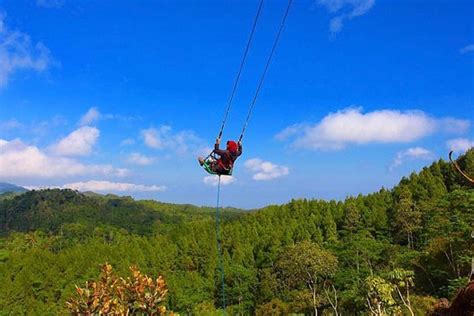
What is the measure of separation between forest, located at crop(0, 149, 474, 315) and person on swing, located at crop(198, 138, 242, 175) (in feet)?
55.5

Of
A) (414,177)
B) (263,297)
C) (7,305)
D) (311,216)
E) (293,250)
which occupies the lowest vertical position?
(7,305)

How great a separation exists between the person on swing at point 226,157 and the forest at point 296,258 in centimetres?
1690

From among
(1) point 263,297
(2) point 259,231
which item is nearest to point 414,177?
(2) point 259,231

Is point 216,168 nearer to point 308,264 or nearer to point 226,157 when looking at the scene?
point 226,157

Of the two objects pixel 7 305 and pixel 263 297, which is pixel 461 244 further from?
pixel 7 305

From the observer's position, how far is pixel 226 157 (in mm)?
11914

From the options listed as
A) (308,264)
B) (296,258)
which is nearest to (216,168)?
(308,264)

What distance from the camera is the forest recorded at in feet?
125

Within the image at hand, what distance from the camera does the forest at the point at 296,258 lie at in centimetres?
3803

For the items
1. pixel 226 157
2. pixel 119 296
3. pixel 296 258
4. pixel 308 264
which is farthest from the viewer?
pixel 296 258

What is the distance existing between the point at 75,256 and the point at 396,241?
55.9 m

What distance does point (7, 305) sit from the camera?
64312 millimetres

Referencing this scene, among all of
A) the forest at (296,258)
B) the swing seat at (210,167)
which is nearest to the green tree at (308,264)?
the forest at (296,258)

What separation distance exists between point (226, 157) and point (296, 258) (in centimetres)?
3669
